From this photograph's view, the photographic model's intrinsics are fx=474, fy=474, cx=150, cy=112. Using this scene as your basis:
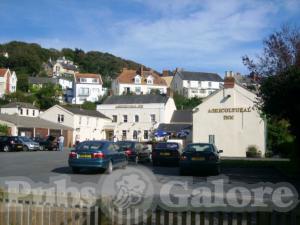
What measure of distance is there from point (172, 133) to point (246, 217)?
63883 millimetres

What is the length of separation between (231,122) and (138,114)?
34.3 m

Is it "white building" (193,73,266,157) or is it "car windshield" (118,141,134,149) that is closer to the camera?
"car windshield" (118,141,134,149)

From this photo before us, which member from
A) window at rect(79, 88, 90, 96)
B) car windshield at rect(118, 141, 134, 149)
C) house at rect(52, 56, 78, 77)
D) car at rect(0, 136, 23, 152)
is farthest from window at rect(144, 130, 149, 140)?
house at rect(52, 56, 78, 77)

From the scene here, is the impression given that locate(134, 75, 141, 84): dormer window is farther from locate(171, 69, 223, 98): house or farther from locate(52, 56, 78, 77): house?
locate(52, 56, 78, 77): house

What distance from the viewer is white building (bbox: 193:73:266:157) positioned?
46625 millimetres

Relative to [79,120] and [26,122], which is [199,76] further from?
[26,122]

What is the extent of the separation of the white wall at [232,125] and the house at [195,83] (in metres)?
66.9

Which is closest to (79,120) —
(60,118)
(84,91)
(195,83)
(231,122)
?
(60,118)

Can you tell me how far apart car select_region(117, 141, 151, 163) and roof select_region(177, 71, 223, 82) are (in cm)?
8554

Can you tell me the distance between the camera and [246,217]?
636cm

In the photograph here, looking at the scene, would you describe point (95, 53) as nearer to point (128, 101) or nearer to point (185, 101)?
point (185, 101)

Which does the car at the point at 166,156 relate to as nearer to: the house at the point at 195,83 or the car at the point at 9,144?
the car at the point at 9,144

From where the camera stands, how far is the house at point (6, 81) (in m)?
111

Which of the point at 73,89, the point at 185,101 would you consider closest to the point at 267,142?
the point at 185,101
